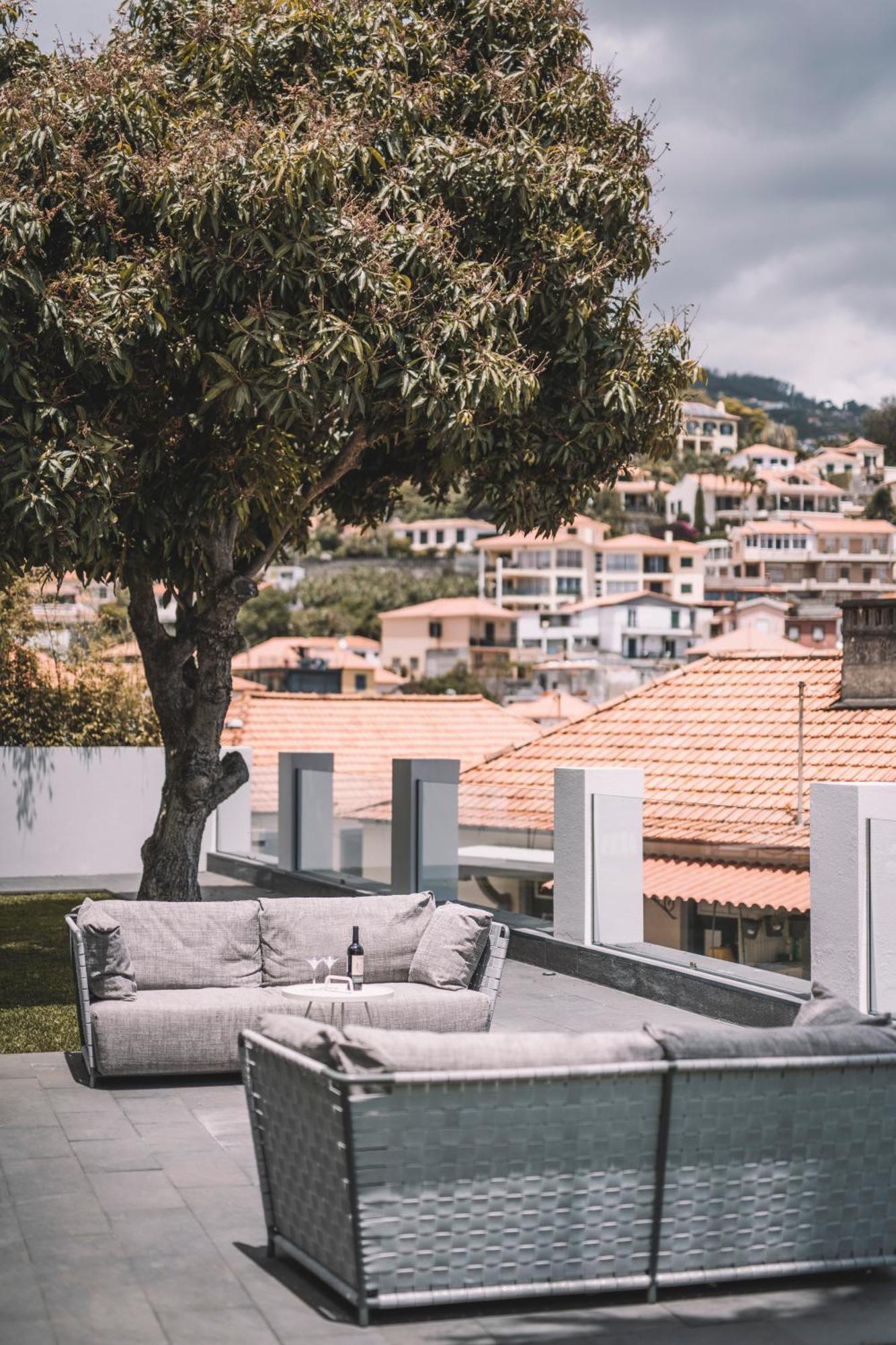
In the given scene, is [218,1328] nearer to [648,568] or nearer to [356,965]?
[356,965]

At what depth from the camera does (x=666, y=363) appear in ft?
40.6

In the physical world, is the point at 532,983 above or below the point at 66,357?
below

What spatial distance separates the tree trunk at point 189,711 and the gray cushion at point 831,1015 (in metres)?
7.65

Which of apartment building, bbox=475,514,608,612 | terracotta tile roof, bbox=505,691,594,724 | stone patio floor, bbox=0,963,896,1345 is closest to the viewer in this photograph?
stone patio floor, bbox=0,963,896,1345

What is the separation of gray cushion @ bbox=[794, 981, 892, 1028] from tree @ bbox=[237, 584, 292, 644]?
9693cm

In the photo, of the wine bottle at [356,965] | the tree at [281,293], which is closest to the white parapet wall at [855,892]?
the wine bottle at [356,965]

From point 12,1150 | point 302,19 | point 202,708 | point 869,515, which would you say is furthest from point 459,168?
point 869,515

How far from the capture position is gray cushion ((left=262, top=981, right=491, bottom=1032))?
7.65m

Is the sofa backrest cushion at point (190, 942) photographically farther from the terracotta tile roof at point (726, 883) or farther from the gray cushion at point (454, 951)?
the terracotta tile roof at point (726, 883)

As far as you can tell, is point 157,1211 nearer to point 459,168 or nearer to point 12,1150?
point 12,1150

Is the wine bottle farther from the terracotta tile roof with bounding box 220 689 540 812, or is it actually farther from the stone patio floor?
the terracotta tile roof with bounding box 220 689 540 812

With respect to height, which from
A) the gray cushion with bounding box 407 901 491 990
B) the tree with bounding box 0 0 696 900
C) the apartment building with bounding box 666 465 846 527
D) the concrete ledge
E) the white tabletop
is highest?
the apartment building with bounding box 666 465 846 527

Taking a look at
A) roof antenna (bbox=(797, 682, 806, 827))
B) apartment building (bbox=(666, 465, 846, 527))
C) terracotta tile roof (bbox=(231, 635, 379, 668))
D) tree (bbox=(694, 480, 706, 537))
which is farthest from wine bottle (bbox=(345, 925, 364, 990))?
apartment building (bbox=(666, 465, 846, 527))

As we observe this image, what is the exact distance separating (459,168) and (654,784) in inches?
393
